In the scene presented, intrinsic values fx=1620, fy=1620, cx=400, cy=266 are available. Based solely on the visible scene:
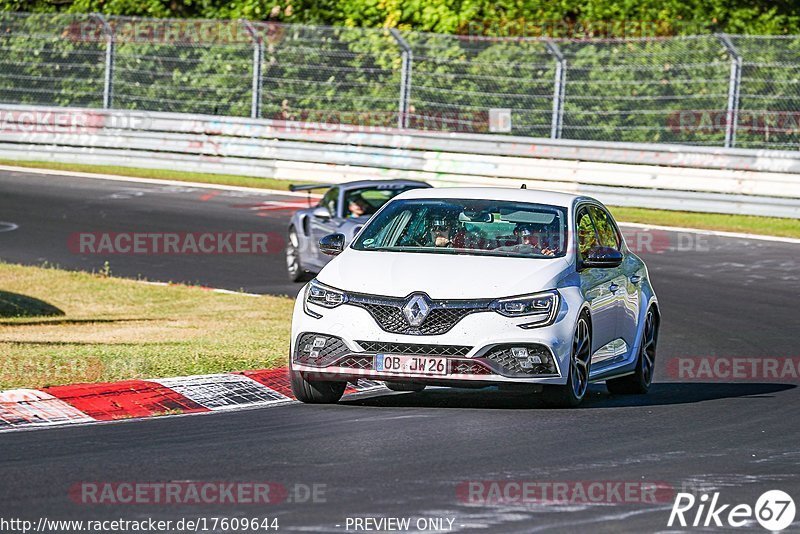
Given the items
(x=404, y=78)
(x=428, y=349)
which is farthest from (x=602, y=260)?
(x=404, y=78)

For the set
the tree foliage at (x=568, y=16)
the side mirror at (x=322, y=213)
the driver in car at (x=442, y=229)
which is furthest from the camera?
the tree foliage at (x=568, y=16)

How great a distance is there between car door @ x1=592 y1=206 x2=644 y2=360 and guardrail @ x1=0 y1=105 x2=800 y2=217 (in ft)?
43.6

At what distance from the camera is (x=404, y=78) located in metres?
30.2

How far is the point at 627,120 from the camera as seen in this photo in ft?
93.6

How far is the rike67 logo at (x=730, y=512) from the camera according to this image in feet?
23.9

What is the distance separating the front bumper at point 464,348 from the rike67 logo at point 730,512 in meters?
2.68

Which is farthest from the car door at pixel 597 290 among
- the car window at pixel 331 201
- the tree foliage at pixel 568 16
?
the tree foliage at pixel 568 16

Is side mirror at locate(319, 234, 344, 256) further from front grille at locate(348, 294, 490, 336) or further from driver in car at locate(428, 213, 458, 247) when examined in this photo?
front grille at locate(348, 294, 490, 336)

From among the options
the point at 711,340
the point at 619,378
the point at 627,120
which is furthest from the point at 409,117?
the point at 619,378

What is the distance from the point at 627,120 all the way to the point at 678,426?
1869cm

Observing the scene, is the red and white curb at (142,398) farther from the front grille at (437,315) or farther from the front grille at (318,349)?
the front grille at (437,315)

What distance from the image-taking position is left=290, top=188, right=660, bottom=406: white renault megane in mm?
10422

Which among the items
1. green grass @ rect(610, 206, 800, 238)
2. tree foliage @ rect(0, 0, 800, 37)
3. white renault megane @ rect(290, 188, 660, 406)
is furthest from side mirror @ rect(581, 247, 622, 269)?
tree foliage @ rect(0, 0, 800, 37)

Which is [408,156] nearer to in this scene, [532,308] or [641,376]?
[641,376]
